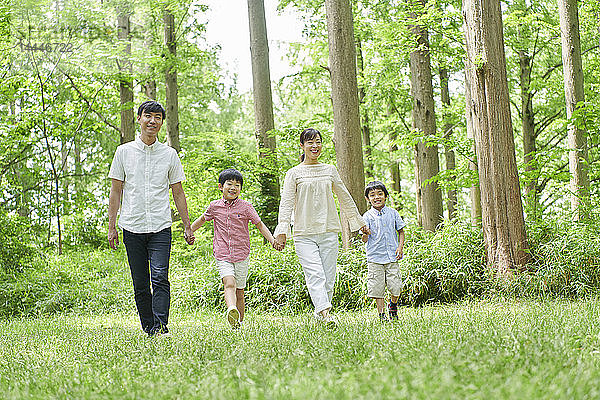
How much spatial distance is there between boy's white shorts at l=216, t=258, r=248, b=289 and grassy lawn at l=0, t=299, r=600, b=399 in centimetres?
124

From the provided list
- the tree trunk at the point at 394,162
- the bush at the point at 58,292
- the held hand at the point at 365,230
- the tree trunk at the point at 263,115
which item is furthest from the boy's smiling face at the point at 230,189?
the tree trunk at the point at 394,162

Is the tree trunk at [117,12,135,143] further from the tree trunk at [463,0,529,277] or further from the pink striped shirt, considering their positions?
the tree trunk at [463,0,529,277]

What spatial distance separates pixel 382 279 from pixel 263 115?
8159 millimetres

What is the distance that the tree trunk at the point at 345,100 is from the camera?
1038cm

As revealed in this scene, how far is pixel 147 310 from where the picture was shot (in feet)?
20.2

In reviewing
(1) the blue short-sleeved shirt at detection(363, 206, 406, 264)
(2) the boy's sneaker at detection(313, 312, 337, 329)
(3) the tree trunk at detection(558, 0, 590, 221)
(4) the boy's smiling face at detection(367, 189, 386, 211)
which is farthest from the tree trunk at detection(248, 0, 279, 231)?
(2) the boy's sneaker at detection(313, 312, 337, 329)

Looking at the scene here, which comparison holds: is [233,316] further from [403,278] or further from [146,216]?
[403,278]

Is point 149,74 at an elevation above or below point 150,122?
above

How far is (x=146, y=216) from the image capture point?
239 inches

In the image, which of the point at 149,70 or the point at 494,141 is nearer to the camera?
the point at 494,141

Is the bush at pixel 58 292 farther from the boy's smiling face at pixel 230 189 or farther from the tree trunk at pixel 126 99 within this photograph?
the boy's smiling face at pixel 230 189

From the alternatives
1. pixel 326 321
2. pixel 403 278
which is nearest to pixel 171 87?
pixel 403 278

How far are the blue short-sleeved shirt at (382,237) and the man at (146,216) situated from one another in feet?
7.29

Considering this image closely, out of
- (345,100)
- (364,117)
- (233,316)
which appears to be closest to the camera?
(233,316)
